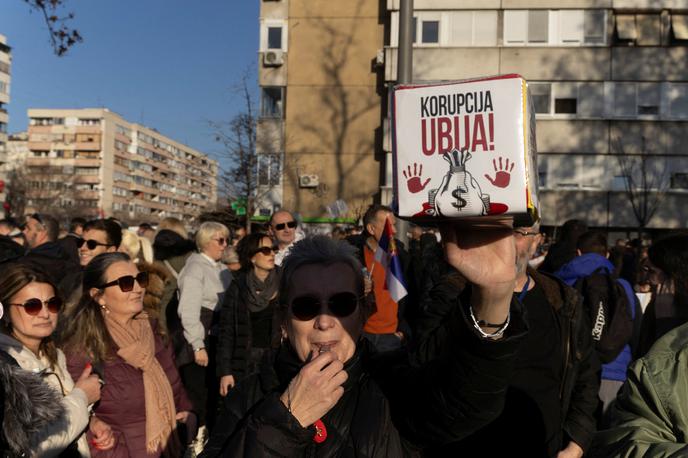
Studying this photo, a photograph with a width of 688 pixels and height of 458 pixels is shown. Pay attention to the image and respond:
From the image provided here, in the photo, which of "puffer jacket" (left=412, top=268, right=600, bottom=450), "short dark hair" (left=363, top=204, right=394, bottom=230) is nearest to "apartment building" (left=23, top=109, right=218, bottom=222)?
"short dark hair" (left=363, top=204, right=394, bottom=230)

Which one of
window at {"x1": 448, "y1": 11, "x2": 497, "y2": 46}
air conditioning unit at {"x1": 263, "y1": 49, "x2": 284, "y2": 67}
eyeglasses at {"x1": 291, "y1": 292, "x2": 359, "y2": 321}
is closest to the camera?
eyeglasses at {"x1": 291, "y1": 292, "x2": 359, "y2": 321}

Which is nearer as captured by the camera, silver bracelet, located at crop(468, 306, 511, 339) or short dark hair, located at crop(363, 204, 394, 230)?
silver bracelet, located at crop(468, 306, 511, 339)

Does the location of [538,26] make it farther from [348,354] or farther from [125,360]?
[348,354]

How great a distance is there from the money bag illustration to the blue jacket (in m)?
4.56

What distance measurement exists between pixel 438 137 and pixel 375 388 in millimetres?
858

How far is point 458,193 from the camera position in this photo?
2072 mm

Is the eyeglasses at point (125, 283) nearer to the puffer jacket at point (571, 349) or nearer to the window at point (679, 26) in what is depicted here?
the puffer jacket at point (571, 349)

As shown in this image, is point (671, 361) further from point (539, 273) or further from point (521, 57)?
point (521, 57)

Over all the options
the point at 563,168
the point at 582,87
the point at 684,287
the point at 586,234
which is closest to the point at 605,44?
the point at 582,87

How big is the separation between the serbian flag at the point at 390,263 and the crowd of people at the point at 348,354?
3 centimetres

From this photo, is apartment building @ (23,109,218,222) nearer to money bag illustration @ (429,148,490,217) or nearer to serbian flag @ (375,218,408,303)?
serbian flag @ (375,218,408,303)

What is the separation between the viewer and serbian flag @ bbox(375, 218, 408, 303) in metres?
6.84

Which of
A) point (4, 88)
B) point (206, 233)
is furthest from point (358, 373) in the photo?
point (4, 88)

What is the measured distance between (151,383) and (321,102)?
28.7m
